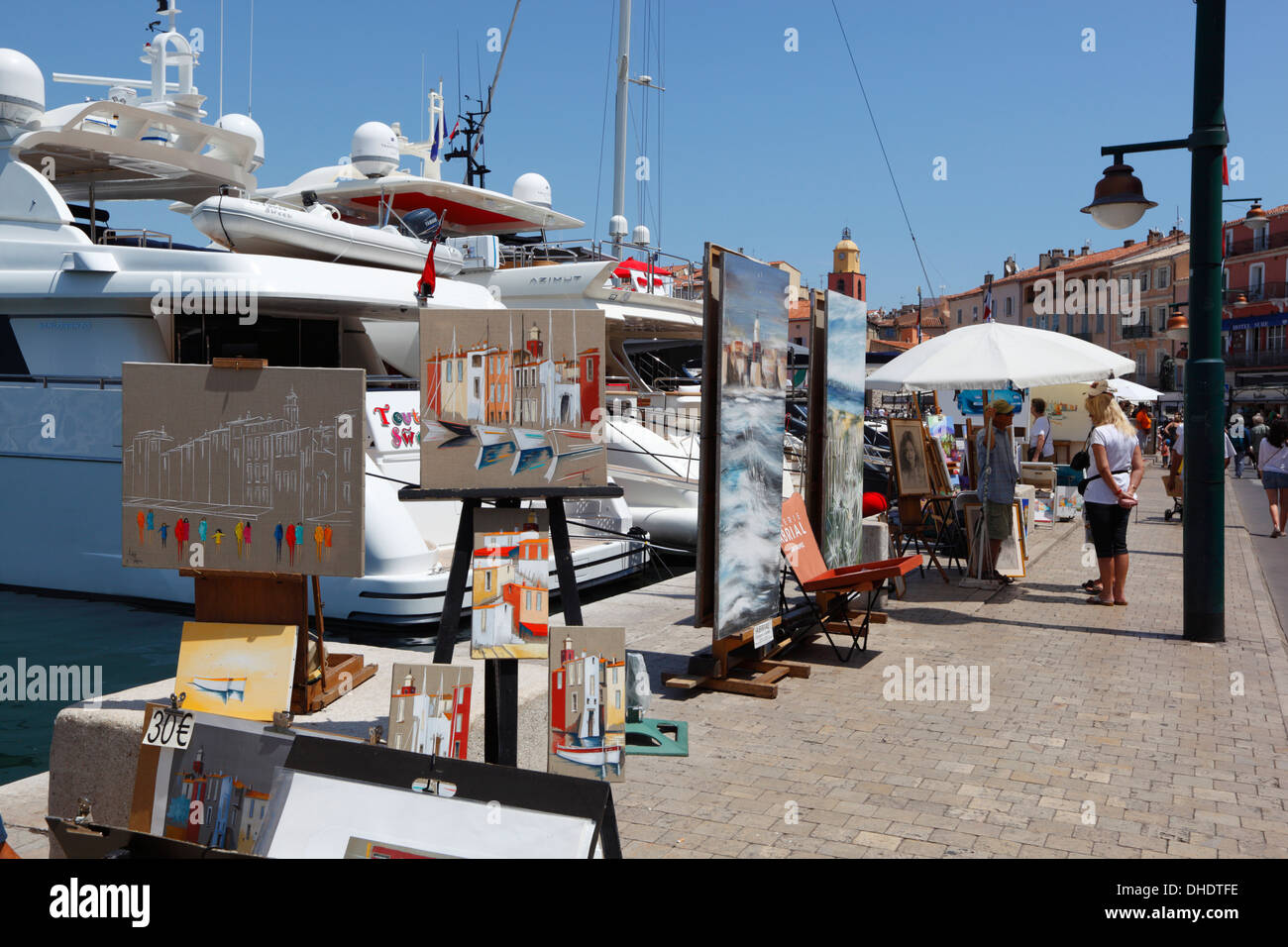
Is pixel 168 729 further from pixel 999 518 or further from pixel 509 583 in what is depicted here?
pixel 999 518

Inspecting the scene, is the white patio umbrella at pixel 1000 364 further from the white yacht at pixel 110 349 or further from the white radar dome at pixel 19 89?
the white radar dome at pixel 19 89

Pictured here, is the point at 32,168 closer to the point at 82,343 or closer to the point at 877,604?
the point at 82,343

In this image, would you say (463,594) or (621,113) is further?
(621,113)

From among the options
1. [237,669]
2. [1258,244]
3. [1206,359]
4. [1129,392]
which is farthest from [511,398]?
[1258,244]

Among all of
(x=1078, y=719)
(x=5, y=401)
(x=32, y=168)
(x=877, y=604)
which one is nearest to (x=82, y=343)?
(x=5, y=401)

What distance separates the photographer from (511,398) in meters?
4.63

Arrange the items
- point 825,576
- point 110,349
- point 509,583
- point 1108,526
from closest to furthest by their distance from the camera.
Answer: point 509,583 → point 825,576 → point 1108,526 → point 110,349

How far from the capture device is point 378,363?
44.0 feet

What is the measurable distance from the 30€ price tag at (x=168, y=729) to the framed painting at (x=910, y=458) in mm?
7799

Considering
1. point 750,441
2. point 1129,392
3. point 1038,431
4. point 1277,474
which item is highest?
point 1129,392

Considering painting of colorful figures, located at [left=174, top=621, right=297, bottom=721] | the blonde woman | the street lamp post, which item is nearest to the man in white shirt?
the blonde woman

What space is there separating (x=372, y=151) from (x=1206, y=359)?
1245 centimetres

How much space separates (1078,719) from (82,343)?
399 inches
